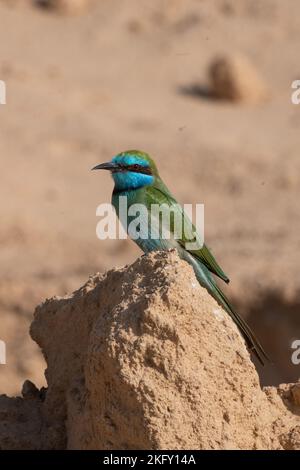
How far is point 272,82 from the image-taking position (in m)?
15.3

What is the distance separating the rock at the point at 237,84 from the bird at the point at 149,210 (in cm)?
860

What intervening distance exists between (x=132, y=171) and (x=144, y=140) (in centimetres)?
761

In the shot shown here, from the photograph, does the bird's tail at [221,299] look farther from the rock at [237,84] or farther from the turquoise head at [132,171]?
the rock at [237,84]

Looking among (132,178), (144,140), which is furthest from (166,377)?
(144,140)

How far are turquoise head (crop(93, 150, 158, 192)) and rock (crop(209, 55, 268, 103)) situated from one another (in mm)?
Result: 8570

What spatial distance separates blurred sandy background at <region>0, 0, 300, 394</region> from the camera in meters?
9.73

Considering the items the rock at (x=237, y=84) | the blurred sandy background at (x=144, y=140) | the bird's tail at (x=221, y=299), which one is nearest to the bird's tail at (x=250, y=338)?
the bird's tail at (x=221, y=299)

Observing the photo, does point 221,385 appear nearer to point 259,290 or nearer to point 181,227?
point 181,227

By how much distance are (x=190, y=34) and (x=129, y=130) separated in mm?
3065

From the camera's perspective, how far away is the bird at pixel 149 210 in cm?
582

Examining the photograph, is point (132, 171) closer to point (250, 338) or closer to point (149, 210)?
point (149, 210)

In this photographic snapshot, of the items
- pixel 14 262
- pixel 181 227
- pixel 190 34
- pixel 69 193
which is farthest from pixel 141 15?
pixel 181 227

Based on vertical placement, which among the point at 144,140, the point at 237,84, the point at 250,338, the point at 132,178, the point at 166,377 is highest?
the point at 237,84

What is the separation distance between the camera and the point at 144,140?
13.6 m
